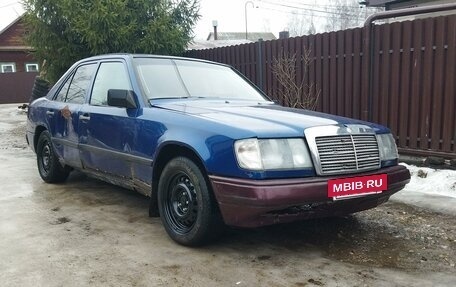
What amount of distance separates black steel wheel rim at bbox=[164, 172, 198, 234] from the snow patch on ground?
3.16 metres

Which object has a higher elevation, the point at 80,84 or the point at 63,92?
the point at 80,84

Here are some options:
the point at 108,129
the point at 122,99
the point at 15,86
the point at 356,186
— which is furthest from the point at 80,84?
the point at 15,86

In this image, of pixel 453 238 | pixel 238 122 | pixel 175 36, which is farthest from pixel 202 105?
pixel 175 36

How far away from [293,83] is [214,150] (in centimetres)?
493

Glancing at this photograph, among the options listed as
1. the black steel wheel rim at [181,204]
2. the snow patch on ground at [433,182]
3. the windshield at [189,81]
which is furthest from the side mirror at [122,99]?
the snow patch on ground at [433,182]

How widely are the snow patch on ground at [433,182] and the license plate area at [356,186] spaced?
2187mm

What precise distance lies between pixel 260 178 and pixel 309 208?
46 centimetres

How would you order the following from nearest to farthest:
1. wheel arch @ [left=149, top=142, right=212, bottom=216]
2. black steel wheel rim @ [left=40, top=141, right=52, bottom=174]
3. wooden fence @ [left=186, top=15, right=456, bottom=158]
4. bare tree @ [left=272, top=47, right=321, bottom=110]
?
wheel arch @ [left=149, top=142, right=212, bottom=216]
wooden fence @ [left=186, top=15, right=456, bottom=158]
black steel wheel rim @ [left=40, top=141, right=52, bottom=174]
bare tree @ [left=272, top=47, right=321, bottom=110]

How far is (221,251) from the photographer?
368 cm

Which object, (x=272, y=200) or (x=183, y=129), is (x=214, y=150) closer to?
(x=183, y=129)

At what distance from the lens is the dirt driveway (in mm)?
3180

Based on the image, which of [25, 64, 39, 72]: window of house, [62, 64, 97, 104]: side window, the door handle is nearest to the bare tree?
[62, 64, 97, 104]: side window

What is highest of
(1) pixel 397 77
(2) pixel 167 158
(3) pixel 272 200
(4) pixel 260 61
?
(4) pixel 260 61

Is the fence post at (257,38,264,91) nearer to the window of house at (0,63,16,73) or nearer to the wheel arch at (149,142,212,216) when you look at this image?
the wheel arch at (149,142,212,216)
